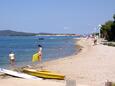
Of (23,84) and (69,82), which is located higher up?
(69,82)

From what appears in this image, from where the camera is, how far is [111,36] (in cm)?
9406

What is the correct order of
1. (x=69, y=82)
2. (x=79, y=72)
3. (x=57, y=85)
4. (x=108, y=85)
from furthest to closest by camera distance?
(x=79, y=72)
(x=57, y=85)
(x=108, y=85)
(x=69, y=82)

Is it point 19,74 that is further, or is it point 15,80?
point 19,74

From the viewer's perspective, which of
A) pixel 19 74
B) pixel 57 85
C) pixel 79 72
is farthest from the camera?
pixel 79 72

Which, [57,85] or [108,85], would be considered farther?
[57,85]

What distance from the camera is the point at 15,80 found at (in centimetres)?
2050

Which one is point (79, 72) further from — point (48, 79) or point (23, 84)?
point (23, 84)

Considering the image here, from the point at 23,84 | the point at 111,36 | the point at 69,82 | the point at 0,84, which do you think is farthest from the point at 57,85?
the point at 111,36

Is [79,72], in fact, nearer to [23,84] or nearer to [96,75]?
[96,75]

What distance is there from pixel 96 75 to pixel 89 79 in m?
1.84

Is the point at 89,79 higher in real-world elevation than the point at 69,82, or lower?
lower

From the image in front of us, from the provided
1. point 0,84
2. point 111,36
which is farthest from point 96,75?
point 111,36

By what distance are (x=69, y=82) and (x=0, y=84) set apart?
25.6 feet

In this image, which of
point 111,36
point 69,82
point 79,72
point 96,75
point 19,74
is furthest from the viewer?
point 111,36
